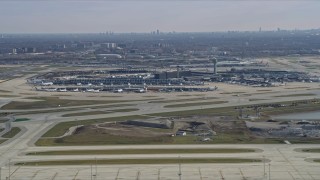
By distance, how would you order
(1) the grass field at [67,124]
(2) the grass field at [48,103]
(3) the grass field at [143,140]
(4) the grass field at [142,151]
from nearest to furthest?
(4) the grass field at [142,151], (3) the grass field at [143,140], (1) the grass field at [67,124], (2) the grass field at [48,103]

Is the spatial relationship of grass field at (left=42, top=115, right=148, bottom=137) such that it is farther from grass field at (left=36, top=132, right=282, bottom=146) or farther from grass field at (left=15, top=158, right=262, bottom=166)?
grass field at (left=15, top=158, right=262, bottom=166)

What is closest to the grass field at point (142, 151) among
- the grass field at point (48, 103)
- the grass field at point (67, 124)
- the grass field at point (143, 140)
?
the grass field at point (143, 140)

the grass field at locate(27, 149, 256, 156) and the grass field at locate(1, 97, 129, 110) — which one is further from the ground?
the grass field at locate(27, 149, 256, 156)

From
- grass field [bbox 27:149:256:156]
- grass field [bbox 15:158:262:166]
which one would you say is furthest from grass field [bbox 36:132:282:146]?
grass field [bbox 15:158:262:166]

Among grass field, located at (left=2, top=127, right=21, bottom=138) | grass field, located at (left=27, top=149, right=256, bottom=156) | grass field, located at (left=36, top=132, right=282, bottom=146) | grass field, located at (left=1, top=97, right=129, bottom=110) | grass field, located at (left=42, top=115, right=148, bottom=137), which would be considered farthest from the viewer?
grass field, located at (left=1, top=97, right=129, bottom=110)

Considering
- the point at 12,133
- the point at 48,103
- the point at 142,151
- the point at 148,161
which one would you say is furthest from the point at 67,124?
the point at 148,161

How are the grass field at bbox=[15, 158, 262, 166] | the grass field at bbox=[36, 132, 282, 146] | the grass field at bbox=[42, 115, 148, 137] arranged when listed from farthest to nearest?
the grass field at bbox=[42, 115, 148, 137] < the grass field at bbox=[36, 132, 282, 146] < the grass field at bbox=[15, 158, 262, 166]

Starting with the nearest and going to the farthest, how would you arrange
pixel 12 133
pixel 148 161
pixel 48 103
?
pixel 148 161 < pixel 12 133 < pixel 48 103

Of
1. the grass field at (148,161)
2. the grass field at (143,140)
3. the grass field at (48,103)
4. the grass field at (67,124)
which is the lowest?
the grass field at (48,103)

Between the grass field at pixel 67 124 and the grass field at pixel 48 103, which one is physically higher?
the grass field at pixel 67 124

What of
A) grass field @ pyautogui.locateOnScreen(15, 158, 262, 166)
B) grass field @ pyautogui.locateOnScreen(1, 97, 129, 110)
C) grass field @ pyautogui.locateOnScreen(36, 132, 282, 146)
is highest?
grass field @ pyautogui.locateOnScreen(15, 158, 262, 166)

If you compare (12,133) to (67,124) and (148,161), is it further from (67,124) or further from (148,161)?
(148,161)

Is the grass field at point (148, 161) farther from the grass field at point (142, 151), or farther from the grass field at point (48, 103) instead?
the grass field at point (48, 103)
